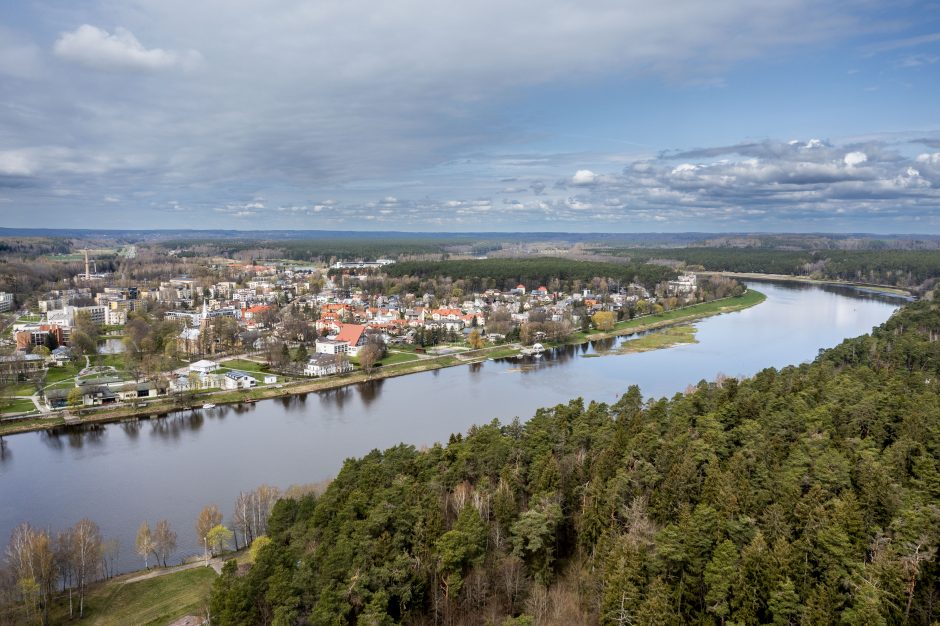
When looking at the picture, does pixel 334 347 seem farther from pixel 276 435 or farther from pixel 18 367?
pixel 18 367

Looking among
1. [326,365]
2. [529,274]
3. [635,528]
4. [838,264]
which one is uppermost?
[838,264]

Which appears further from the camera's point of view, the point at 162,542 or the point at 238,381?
the point at 238,381

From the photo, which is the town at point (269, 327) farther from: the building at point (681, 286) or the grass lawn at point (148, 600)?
the grass lawn at point (148, 600)

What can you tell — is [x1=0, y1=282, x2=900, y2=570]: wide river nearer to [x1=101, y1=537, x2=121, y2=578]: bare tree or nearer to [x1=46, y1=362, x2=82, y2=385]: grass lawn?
[x1=101, y1=537, x2=121, y2=578]: bare tree

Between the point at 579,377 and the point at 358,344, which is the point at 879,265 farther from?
the point at 358,344

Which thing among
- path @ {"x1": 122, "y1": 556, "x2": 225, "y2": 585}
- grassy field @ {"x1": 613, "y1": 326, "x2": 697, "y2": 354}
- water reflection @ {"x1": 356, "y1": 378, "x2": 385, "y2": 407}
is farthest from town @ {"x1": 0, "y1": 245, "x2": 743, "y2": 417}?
path @ {"x1": 122, "y1": 556, "x2": 225, "y2": 585}

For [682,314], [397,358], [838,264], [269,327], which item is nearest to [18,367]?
[269,327]
